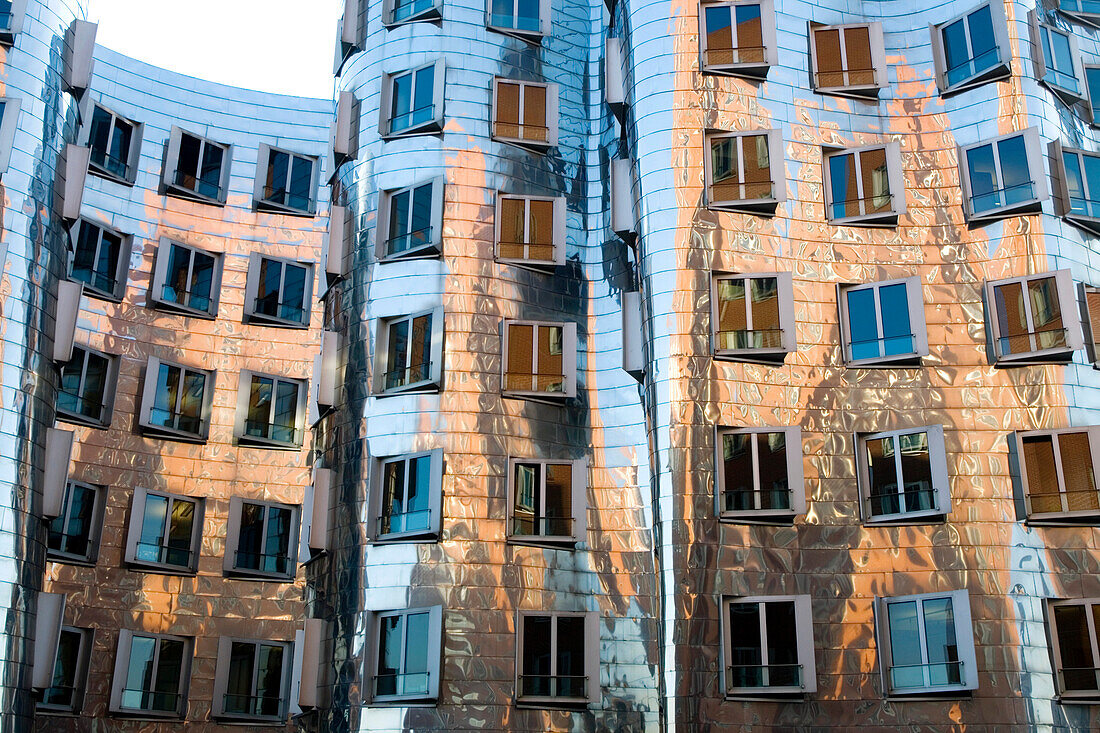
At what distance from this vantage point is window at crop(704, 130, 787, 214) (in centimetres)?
3206

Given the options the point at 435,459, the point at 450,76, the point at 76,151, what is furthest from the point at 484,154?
the point at 76,151

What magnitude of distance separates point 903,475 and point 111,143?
26.6 metres

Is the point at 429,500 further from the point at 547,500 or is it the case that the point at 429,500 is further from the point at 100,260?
the point at 100,260

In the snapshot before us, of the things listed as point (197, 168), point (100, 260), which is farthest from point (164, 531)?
point (197, 168)

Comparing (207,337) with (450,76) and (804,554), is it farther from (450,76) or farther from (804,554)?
(804,554)

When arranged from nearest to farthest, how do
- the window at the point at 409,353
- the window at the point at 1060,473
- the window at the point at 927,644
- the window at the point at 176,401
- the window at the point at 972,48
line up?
the window at the point at 927,644 → the window at the point at 1060,473 → the window at the point at 409,353 → the window at the point at 972,48 → the window at the point at 176,401

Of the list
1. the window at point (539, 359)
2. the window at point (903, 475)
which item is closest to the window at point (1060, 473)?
the window at point (903, 475)

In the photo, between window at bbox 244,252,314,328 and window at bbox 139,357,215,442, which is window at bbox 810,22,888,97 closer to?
window at bbox 244,252,314,328

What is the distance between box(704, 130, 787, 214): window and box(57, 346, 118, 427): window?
18910 millimetres

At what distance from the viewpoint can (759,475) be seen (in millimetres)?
29609

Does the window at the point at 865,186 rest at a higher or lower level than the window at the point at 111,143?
lower

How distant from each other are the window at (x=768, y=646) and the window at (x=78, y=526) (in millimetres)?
18645

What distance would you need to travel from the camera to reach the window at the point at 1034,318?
97.8 ft

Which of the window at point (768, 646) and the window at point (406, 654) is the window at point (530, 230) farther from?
the window at point (768, 646)
